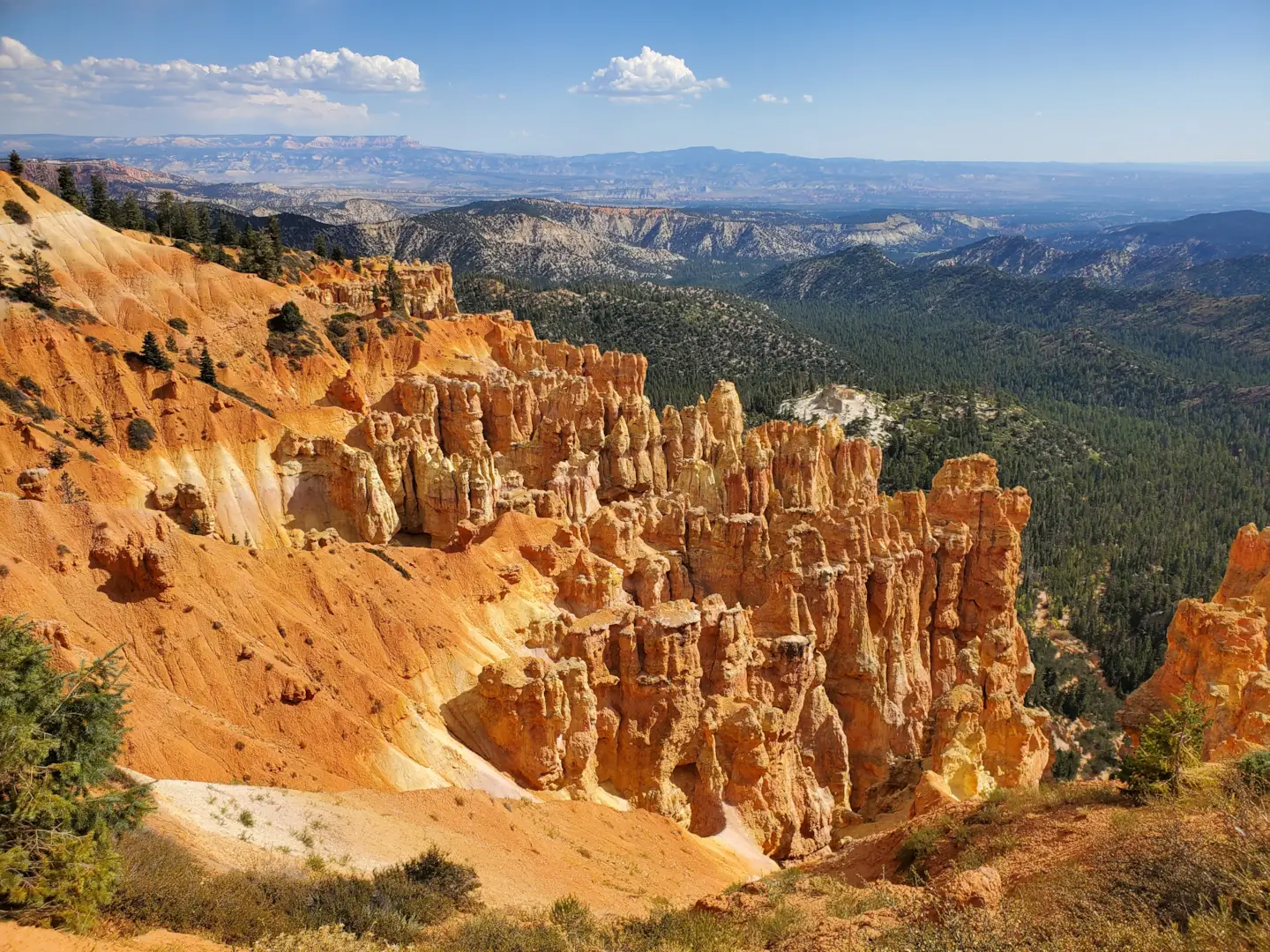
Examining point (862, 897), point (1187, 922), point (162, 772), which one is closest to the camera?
point (1187, 922)

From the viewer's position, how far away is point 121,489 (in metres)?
31.4

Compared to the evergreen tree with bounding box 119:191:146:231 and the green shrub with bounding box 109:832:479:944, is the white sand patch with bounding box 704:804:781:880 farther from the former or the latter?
the evergreen tree with bounding box 119:191:146:231

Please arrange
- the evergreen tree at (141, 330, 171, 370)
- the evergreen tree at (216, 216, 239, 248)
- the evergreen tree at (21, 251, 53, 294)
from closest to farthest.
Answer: the evergreen tree at (141, 330, 171, 370) < the evergreen tree at (21, 251, 53, 294) < the evergreen tree at (216, 216, 239, 248)

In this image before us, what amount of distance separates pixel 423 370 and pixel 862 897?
155ft

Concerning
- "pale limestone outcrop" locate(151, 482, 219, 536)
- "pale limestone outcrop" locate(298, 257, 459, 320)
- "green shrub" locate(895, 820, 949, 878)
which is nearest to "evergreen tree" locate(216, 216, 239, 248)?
"pale limestone outcrop" locate(298, 257, 459, 320)

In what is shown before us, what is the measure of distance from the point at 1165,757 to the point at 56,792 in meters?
19.6

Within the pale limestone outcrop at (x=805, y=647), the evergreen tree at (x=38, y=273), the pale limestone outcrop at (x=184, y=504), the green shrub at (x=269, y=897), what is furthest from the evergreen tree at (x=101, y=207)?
the green shrub at (x=269, y=897)

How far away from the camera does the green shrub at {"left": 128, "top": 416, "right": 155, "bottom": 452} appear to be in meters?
36.4

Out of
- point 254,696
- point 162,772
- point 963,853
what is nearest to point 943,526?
point 963,853

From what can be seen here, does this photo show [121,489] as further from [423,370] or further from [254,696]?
[423,370]

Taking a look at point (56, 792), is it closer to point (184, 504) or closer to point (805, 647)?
point (805, 647)

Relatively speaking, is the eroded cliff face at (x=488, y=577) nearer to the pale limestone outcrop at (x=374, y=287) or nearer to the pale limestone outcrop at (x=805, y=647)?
the pale limestone outcrop at (x=805, y=647)

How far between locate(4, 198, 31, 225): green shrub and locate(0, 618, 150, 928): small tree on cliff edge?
138ft

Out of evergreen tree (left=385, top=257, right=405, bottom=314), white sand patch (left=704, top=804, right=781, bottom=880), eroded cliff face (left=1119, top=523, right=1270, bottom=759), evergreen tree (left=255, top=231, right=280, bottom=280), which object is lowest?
white sand patch (left=704, top=804, right=781, bottom=880)
